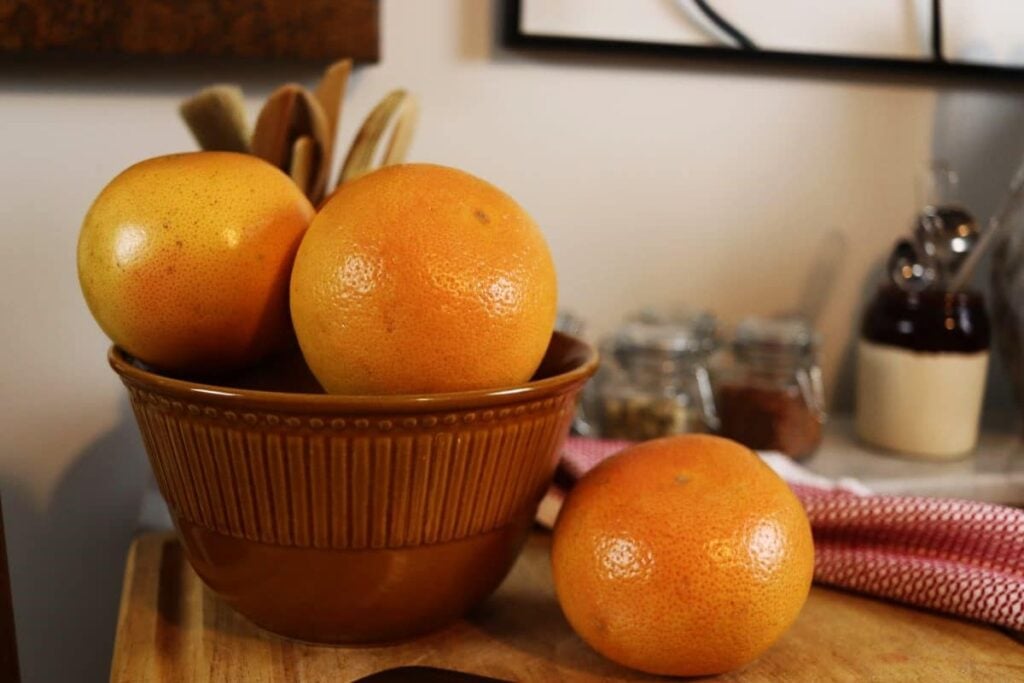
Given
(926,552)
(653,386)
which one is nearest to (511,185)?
(653,386)

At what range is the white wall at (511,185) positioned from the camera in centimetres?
76

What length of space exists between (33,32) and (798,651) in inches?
25.7

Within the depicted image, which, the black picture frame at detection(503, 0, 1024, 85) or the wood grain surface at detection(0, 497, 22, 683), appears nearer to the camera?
the wood grain surface at detection(0, 497, 22, 683)

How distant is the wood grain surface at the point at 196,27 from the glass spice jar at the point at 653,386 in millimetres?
332

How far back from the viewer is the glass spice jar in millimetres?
836

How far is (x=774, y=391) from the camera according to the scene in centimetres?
86

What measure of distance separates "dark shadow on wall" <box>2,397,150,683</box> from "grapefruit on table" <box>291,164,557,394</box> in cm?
45

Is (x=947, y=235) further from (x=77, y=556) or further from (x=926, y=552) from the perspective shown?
(x=77, y=556)

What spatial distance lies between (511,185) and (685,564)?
1.73 ft

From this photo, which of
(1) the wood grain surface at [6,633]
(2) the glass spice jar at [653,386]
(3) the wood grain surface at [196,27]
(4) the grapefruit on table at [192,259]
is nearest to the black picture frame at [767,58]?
(3) the wood grain surface at [196,27]

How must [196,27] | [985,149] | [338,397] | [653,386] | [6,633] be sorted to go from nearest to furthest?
[338,397], [6,633], [196,27], [653,386], [985,149]

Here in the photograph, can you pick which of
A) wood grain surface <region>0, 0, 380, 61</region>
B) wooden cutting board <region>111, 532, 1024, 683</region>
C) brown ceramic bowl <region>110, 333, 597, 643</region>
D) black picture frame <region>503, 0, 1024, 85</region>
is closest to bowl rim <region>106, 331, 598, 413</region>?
brown ceramic bowl <region>110, 333, 597, 643</region>

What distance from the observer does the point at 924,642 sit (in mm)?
503

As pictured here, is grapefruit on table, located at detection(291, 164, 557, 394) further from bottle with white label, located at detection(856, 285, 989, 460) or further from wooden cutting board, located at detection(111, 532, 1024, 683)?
bottle with white label, located at detection(856, 285, 989, 460)
